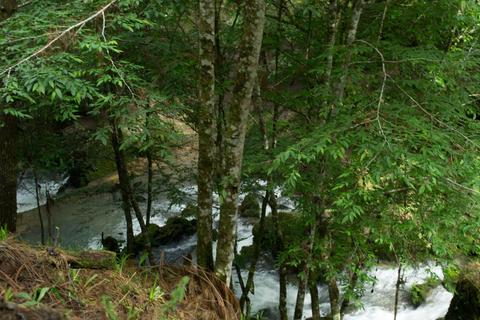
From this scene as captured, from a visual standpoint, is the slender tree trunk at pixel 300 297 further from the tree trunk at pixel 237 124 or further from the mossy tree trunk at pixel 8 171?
the mossy tree trunk at pixel 8 171

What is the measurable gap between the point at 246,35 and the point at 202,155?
1160 millimetres

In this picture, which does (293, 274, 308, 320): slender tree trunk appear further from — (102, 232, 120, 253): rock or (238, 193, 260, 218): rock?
(238, 193, 260, 218): rock

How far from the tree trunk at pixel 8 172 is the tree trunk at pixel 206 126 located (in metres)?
4.11

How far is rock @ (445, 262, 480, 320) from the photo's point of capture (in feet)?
21.7

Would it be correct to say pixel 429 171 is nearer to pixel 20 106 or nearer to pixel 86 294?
pixel 86 294

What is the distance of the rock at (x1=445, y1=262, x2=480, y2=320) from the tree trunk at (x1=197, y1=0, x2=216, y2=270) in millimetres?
4549

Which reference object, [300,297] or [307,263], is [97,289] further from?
[300,297]

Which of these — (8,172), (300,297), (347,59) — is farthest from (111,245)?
(347,59)

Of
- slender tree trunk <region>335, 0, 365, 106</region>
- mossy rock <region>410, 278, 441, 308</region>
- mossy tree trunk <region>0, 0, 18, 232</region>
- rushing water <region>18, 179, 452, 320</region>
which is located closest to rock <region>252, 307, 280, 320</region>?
rushing water <region>18, 179, 452, 320</region>

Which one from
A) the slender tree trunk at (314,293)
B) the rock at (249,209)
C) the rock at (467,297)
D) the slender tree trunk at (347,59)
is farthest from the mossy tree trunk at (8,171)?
the rock at (467,297)

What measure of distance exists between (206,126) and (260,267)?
692 centimetres

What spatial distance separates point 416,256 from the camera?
538 cm

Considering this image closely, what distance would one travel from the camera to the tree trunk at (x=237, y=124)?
369cm

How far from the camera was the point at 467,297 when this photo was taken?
6.72m
